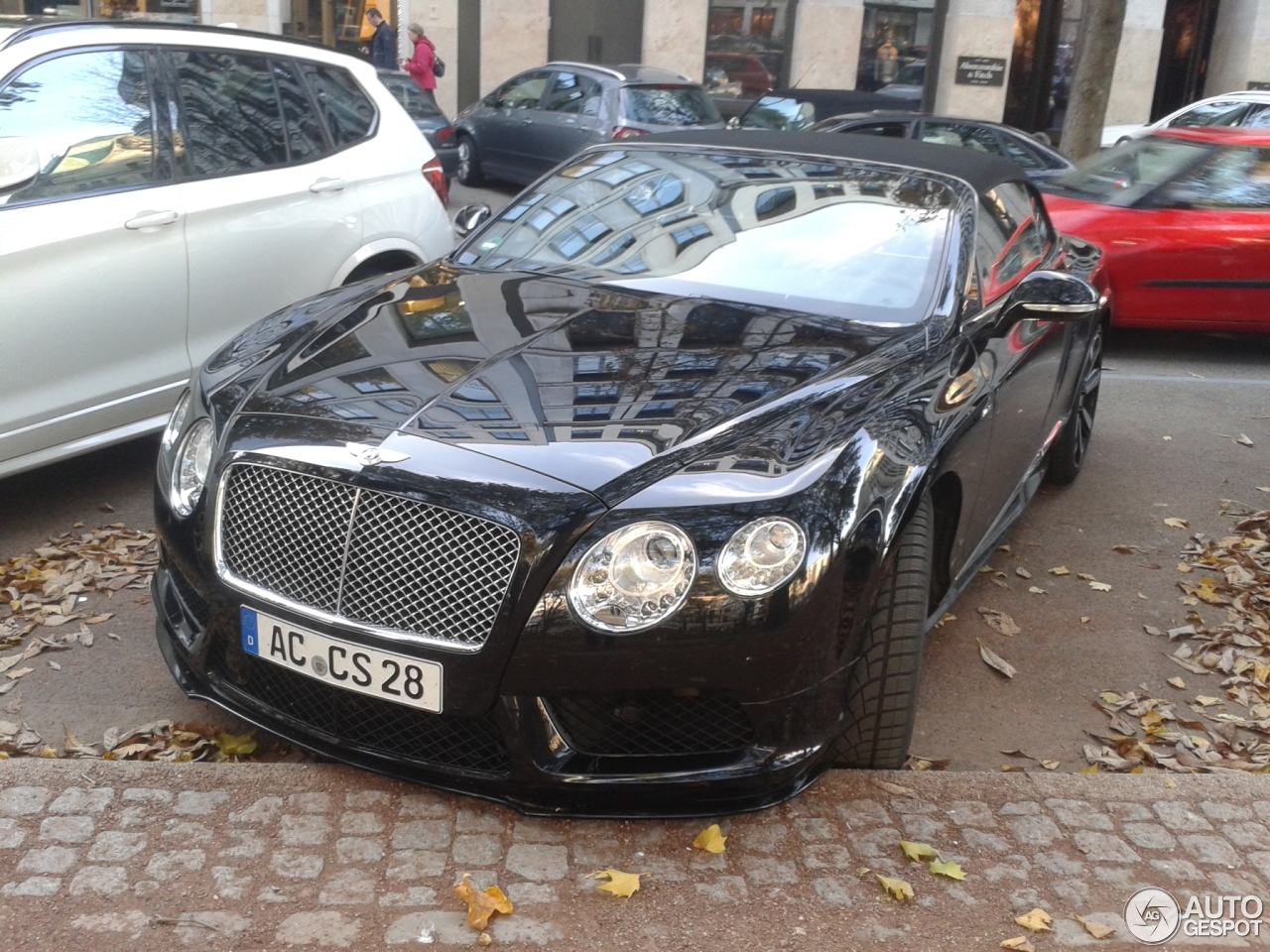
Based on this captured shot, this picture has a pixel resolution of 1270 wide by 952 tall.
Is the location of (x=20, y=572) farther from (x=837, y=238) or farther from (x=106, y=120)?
(x=837, y=238)

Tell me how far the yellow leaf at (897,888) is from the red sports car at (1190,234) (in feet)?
20.5

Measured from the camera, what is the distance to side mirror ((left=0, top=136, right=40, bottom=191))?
4.60 metres

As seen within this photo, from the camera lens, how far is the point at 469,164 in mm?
16016

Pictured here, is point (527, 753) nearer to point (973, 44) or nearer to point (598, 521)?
point (598, 521)

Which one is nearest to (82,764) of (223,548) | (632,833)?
(223,548)

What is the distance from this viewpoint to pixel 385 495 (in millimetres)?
3062

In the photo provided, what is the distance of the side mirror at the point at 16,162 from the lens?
4.60 meters

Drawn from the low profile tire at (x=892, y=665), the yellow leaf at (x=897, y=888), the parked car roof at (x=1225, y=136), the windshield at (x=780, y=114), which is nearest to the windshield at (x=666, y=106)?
the windshield at (x=780, y=114)

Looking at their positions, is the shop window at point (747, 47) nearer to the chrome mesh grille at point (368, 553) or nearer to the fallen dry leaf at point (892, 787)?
the fallen dry leaf at point (892, 787)

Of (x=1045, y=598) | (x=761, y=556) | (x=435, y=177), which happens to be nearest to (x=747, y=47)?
(x=435, y=177)

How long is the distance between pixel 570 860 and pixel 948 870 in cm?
88

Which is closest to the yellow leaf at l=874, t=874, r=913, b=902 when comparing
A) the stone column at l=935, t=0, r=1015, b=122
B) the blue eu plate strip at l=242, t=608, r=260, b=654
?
the blue eu plate strip at l=242, t=608, r=260, b=654

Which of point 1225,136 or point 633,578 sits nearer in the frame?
point 633,578

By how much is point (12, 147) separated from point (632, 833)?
319 cm
